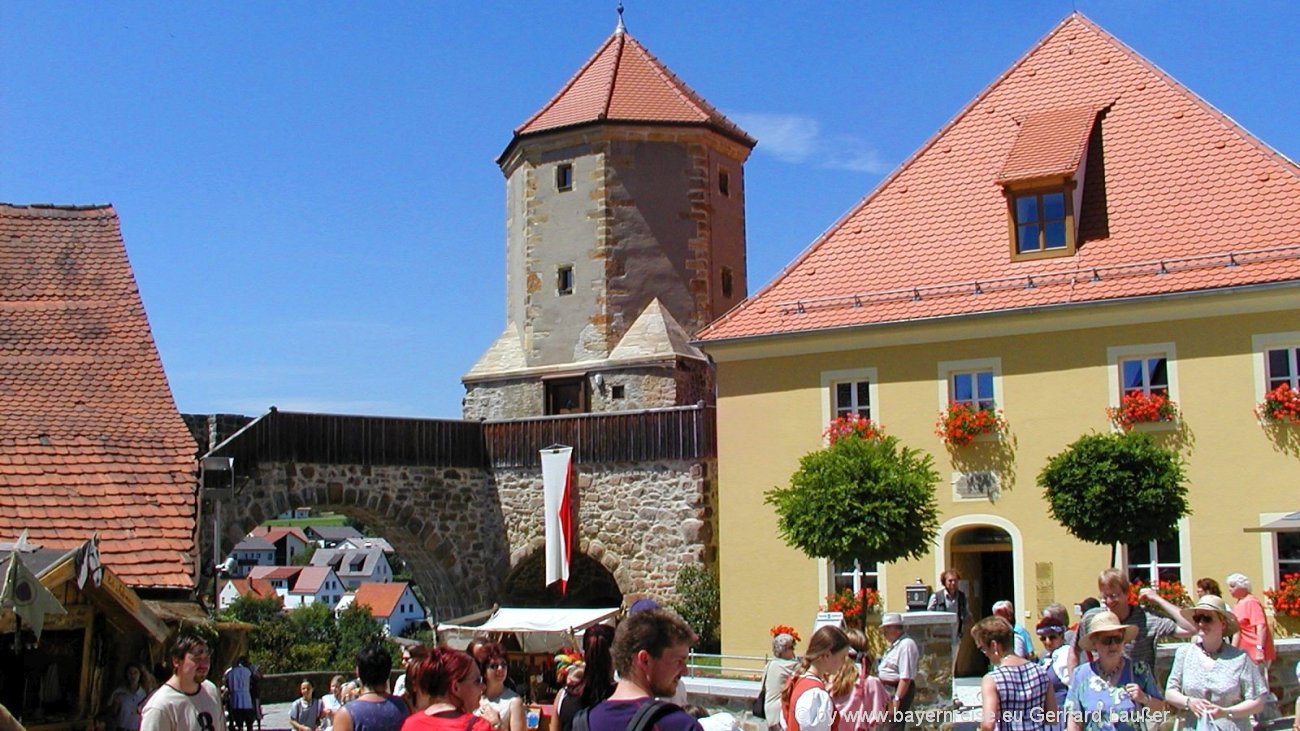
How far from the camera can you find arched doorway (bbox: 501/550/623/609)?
2716 cm

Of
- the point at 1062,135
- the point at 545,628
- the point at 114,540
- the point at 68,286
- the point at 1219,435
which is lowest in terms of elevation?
the point at 545,628

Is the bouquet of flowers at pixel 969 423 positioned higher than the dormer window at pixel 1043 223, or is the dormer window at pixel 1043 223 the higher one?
the dormer window at pixel 1043 223

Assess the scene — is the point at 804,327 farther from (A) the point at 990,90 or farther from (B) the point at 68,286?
(B) the point at 68,286

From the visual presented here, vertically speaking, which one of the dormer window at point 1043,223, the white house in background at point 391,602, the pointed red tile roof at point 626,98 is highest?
the pointed red tile roof at point 626,98

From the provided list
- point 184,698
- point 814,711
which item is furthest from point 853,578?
point 184,698

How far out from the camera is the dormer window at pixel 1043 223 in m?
20.0

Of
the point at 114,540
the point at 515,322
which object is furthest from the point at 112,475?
the point at 515,322

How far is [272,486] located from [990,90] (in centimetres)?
1313

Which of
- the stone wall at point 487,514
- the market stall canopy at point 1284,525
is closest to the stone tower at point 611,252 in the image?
the stone wall at point 487,514

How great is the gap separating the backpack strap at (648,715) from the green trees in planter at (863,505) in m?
13.6

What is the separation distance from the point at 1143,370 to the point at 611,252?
485 inches

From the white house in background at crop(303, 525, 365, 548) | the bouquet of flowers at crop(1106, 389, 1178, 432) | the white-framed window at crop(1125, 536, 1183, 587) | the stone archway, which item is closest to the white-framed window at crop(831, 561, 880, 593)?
the white-framed window at crop(1125, 536, 1183, 587)

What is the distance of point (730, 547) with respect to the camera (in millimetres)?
22234

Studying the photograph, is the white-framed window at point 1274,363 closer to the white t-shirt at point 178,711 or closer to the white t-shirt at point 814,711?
the white t-shirt at point 814,711
